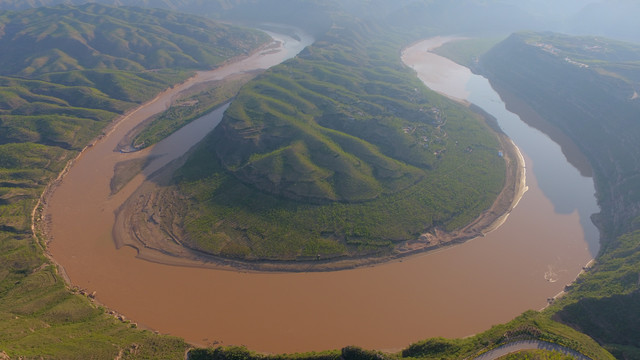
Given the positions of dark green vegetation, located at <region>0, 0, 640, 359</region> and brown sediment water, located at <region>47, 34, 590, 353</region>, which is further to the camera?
brown sediment water, located at <region>47, 34, 590, 353</region>

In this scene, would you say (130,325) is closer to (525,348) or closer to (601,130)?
(525,348)

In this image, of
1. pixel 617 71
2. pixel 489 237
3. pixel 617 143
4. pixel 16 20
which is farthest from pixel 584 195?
pixel 16 20

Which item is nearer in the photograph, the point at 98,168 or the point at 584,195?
the point at 584,195

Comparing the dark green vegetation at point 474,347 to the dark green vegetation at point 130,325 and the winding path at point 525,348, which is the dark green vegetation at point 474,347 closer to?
the dark green vegetation at point 130,325

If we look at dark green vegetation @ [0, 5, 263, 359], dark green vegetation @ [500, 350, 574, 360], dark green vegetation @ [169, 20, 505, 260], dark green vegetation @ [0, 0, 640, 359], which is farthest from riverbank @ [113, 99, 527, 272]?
dark green vegetation @ [500, 350, 574, 360]

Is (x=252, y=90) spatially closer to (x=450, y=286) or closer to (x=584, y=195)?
Answer: (x=450, y=286)

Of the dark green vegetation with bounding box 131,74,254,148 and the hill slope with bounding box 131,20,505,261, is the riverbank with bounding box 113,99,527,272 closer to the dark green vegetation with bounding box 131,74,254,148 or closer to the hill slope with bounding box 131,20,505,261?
the hill slope with bounding box 131,20,505,261
